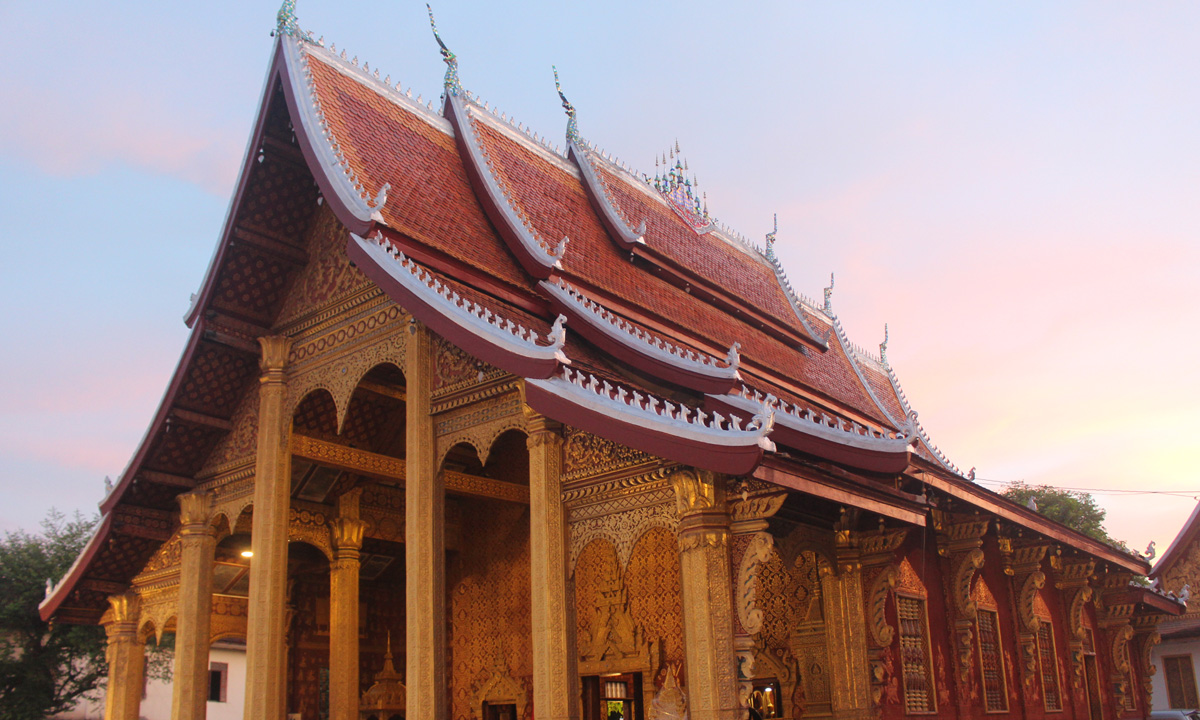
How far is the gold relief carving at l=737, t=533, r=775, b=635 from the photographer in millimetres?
7457

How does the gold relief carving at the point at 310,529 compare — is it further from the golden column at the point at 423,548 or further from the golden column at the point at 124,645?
the golden column at the point at 423,548

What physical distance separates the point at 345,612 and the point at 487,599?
2.13 m

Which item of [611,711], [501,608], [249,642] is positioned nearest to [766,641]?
[611,711]

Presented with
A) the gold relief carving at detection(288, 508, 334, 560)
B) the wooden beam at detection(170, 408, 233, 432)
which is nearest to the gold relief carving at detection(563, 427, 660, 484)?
the gold relief carving at detection(288, 508, 334, 560)

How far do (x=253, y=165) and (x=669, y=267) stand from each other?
521 cm

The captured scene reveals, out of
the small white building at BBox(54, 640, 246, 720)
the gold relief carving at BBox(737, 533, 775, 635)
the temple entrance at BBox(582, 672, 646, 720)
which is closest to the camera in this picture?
the gold relief carving at BBox(737, 533, 775, 635)

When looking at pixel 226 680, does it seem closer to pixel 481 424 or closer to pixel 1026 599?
pixel 481 424

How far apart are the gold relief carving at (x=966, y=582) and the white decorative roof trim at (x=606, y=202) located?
5396 mm

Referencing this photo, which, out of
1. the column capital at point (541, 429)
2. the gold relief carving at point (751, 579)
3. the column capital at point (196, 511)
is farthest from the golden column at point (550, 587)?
the column capital at point (196, 511)

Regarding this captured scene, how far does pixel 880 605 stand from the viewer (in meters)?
10.5

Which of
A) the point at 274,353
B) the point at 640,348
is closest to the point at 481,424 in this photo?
the point at 640,348

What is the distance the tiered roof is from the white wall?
8.47 meters

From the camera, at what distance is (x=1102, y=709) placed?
15.8 m

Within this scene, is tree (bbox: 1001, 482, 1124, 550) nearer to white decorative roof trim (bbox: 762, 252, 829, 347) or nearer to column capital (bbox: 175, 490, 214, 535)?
white decorative roof trim (bbox: 762, 252, 829, 347)
